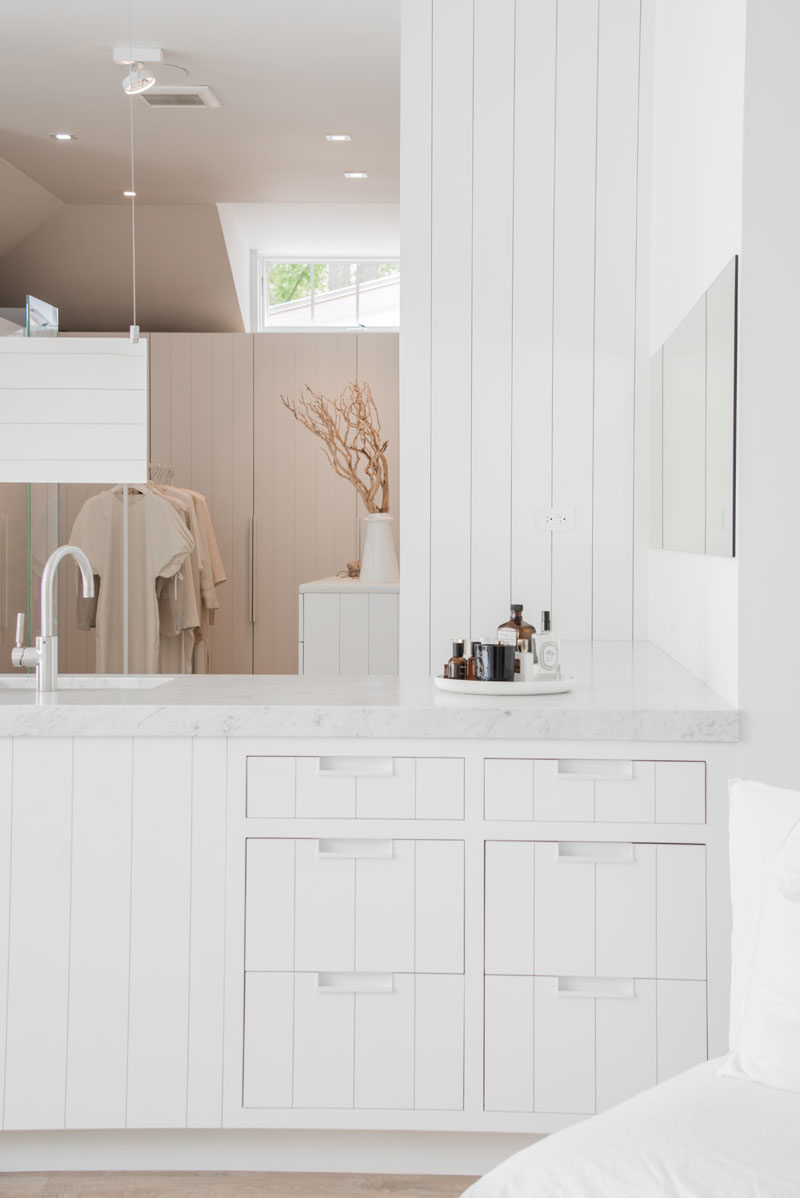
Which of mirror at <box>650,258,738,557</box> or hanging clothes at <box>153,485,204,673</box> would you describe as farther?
hanging clothes at <box>153,485,204,673</box>

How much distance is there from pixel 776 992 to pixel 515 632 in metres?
1.20

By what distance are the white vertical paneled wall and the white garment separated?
2.14m

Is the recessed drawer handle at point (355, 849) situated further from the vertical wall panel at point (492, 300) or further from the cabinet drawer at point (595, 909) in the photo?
the vertical wall panel at point (492, 300)

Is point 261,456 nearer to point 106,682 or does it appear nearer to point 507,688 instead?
point 106,682

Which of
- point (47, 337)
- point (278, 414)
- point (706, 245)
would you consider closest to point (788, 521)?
point (706, 245)

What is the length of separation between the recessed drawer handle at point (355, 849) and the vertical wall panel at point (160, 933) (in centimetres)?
25

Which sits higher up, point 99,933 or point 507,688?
point 507,688

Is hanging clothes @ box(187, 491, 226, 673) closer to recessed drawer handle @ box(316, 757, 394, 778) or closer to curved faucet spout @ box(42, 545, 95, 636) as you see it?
curved faucet spout @ box(42, 545, 95, 636)

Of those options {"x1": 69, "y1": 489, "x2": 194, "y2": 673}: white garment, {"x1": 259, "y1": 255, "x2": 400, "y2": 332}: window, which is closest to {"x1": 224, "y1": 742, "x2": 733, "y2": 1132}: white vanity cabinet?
{"x1": 69, "y1": 489, "x2": 194, "y2": 673}: white garment

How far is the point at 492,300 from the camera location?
3145mm

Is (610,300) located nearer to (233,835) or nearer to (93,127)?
(233,835)

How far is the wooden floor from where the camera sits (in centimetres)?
208

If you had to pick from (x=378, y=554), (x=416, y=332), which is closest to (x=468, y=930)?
(x=416, y=332)

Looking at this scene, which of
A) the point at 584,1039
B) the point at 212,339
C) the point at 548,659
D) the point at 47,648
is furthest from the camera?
the point at 212,339
